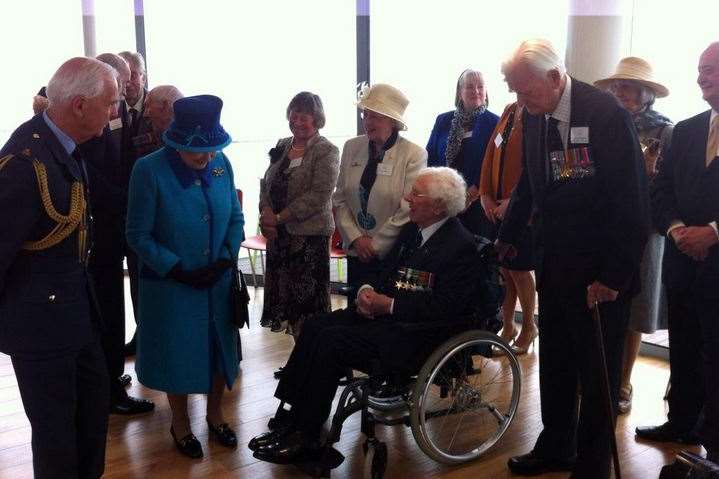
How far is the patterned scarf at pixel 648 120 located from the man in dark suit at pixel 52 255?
7.03 ft

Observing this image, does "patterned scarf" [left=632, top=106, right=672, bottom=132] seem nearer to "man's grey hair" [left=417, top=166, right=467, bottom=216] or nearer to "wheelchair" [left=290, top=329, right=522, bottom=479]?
"man's grey hair" [left=417, top=166, right=467, bottom=216]

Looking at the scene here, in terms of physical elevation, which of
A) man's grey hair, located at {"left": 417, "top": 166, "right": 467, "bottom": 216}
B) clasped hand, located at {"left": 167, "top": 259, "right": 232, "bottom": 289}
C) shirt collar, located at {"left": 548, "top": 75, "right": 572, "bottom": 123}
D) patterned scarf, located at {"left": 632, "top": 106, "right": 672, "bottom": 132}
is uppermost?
shirt collar, located at {"left": 548, "top": 75, "right": 572, "bottom": 123}

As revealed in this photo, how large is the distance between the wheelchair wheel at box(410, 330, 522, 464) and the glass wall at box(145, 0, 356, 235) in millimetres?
3039

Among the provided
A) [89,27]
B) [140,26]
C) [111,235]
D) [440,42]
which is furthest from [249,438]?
[89,27]

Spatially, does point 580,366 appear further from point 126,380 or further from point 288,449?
point 126,380

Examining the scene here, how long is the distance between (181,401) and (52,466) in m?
0.89

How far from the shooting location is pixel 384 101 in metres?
3.38

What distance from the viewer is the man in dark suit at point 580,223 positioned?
2.30 m

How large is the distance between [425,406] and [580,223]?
97 cm

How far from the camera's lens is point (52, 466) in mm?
2090

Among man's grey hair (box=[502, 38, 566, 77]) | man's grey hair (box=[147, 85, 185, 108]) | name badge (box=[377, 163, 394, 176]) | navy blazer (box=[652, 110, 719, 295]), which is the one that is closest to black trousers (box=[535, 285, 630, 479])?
navy blazer (box=[652, 110, 719, 295])

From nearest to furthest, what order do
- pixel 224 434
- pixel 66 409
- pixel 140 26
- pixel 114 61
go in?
pixel 66 409, pixel 224 434, pixel 114 61, pixel 140 26

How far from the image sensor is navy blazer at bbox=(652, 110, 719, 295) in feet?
8.72

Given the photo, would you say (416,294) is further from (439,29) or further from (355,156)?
(439,29)
